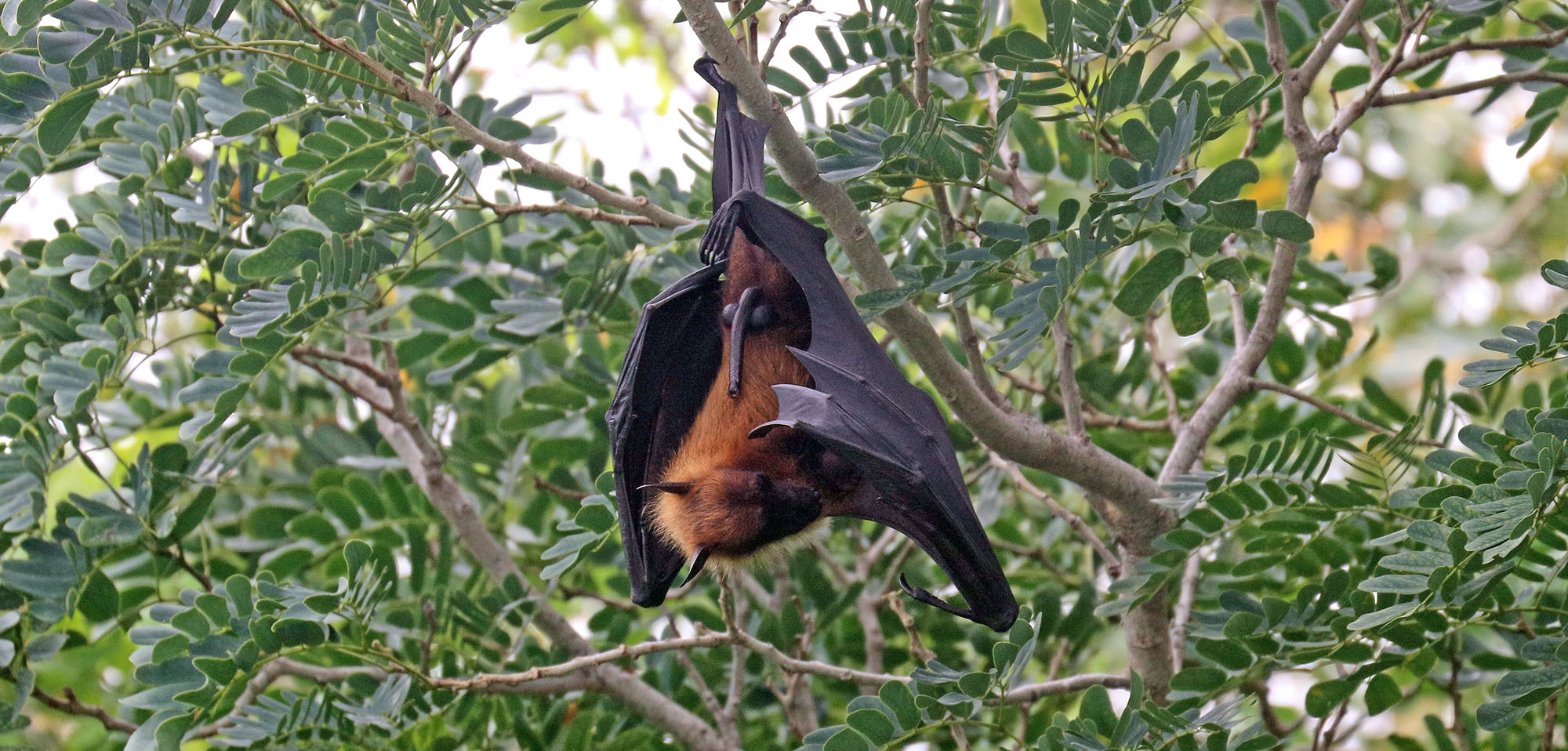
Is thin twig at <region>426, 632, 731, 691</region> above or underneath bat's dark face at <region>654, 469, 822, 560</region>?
underneath

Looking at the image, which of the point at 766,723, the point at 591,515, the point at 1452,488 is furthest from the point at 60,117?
the point at 1452,488

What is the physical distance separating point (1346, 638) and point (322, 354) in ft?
6.54

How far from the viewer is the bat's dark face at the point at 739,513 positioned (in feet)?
7.57

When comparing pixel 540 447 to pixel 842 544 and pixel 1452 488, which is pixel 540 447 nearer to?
pixel 842 544

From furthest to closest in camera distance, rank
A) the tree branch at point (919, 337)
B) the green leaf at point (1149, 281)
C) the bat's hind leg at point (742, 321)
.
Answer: the bat's hind leg at point (742, 321)
the green leaf at point (1149, 281)
the tree branch at point (919, 337)

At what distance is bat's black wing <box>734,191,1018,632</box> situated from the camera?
6.86ft

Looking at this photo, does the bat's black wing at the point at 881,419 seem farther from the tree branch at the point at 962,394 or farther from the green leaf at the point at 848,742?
the green leaf at the point at 848,742

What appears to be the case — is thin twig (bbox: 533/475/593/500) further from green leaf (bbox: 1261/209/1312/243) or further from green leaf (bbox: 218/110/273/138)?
green leaf (bbox: 1261/209/1312/243)

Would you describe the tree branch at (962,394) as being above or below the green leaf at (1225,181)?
below

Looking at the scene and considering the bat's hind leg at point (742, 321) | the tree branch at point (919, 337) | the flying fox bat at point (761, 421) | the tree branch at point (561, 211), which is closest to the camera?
the tree branch at point (919, 337)

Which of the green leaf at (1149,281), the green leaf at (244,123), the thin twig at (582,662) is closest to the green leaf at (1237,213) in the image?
the green leaf at (1149,281)

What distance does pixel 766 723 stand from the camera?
3.08m

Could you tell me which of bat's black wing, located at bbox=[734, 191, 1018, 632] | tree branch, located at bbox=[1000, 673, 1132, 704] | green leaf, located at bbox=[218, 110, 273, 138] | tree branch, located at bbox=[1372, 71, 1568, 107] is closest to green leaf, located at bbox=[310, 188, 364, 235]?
green leaf, located at bbox=[218, 110, 273, 138]

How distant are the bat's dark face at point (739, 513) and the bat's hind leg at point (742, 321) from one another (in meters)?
0.19
